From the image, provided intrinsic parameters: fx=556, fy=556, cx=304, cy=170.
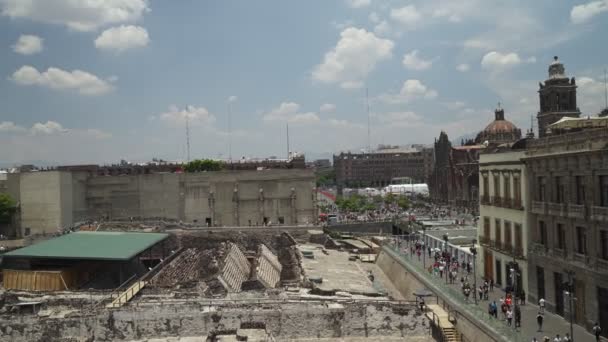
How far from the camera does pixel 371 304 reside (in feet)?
93.8

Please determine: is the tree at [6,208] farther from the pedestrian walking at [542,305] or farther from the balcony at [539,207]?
the pedestrian walking at [542,305]

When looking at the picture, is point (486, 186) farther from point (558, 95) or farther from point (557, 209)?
point (558, 95)

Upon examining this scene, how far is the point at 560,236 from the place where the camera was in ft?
89.6

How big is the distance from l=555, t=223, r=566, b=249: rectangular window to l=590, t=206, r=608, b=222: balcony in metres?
2.97

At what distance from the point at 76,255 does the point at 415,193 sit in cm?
11226

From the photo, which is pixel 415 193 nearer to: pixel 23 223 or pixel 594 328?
pixel 23 223

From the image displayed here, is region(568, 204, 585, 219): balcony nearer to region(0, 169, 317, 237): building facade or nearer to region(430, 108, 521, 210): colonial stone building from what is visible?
region(0, 169, 317, 237): building facade

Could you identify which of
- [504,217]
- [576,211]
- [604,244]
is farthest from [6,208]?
[604,244]

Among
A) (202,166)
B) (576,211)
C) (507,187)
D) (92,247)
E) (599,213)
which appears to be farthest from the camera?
(202,166)

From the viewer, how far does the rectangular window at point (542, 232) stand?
28859mm

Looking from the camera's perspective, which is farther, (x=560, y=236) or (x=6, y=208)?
(x=6, y=208)

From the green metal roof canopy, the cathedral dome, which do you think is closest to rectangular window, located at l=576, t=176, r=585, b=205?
the green metal roof canopy

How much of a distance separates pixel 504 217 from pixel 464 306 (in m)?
8.69

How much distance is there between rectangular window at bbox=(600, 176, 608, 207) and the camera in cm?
2333
